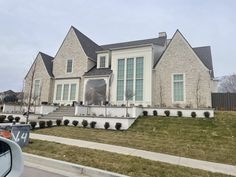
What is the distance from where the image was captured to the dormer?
29.3 metres

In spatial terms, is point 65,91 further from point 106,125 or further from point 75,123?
point 106,125

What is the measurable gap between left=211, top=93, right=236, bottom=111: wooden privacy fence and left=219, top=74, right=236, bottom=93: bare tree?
30291 millimetres

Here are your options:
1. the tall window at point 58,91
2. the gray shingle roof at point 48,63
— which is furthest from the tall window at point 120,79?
the gray shingle roof at point 48,63

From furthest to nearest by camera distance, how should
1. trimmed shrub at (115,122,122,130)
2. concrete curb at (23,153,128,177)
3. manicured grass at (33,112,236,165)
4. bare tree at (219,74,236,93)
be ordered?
bare tree at (219,74,236,93), trimmed shrub at (115,122,122,130), manicured grass at (33,112,236,165), concrete curb at (23,153,128,177)

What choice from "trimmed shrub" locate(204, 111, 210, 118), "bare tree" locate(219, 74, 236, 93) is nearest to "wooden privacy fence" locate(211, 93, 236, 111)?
"trimmed shrub" locate(204, 111, 210, 118)

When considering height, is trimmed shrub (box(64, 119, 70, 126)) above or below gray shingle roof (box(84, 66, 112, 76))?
below

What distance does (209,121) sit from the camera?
17000 millimetres

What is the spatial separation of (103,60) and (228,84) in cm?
3607

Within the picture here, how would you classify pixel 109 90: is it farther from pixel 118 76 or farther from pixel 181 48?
pixel 181 48

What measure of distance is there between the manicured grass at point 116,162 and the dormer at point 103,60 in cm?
2064

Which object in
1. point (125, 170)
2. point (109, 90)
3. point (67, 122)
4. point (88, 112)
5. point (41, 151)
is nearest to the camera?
point (125, 170)

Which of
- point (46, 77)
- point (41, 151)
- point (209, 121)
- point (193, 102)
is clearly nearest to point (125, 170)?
point (41, 151)

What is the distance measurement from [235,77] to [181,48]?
32.0 metres

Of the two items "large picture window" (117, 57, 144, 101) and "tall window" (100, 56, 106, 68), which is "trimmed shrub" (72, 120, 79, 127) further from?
"tall window" (100, 56, 106, 68)
